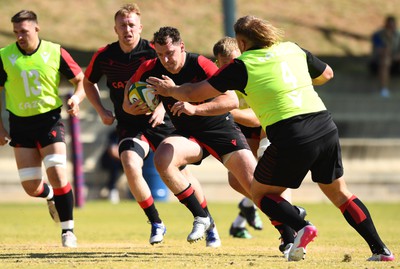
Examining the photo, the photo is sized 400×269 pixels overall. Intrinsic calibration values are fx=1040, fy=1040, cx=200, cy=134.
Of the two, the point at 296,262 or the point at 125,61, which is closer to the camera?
the point at 296,262

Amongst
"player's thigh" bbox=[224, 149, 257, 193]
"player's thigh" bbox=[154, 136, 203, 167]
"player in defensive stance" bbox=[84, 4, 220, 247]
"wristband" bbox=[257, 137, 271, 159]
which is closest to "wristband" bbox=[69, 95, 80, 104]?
"player in defensive stance" bbox=[84, 4, 220, 247]

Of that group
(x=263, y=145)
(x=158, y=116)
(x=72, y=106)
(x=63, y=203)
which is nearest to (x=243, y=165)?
(x=158, y=116)

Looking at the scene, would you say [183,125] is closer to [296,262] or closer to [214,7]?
[296,262]

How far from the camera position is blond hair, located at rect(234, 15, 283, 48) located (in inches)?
321

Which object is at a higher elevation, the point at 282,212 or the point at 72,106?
the point at 72,106

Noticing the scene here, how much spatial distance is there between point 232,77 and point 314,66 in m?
0.78

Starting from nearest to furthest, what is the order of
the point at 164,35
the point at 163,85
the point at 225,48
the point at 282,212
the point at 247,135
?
the point at 282,212 → the point at 163,85 → the point at 164,35 → the point at 225,48 → the point at 247,135

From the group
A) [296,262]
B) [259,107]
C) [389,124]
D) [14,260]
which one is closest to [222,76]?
[259,107]

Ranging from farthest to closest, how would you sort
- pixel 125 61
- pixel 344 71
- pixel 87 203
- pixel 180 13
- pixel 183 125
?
1. pixel 180 13
2. pixel 344 71
3. pixel 87 203
4. pixel 125 61
5. pixel 183 125

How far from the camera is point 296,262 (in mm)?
8250

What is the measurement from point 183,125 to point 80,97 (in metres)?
1.34

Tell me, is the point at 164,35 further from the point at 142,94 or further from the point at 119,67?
the point at 119,67

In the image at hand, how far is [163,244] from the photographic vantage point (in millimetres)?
10617

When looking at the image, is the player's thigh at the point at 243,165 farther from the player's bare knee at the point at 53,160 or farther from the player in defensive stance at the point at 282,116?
the player's bare knee at the point at 53,160
